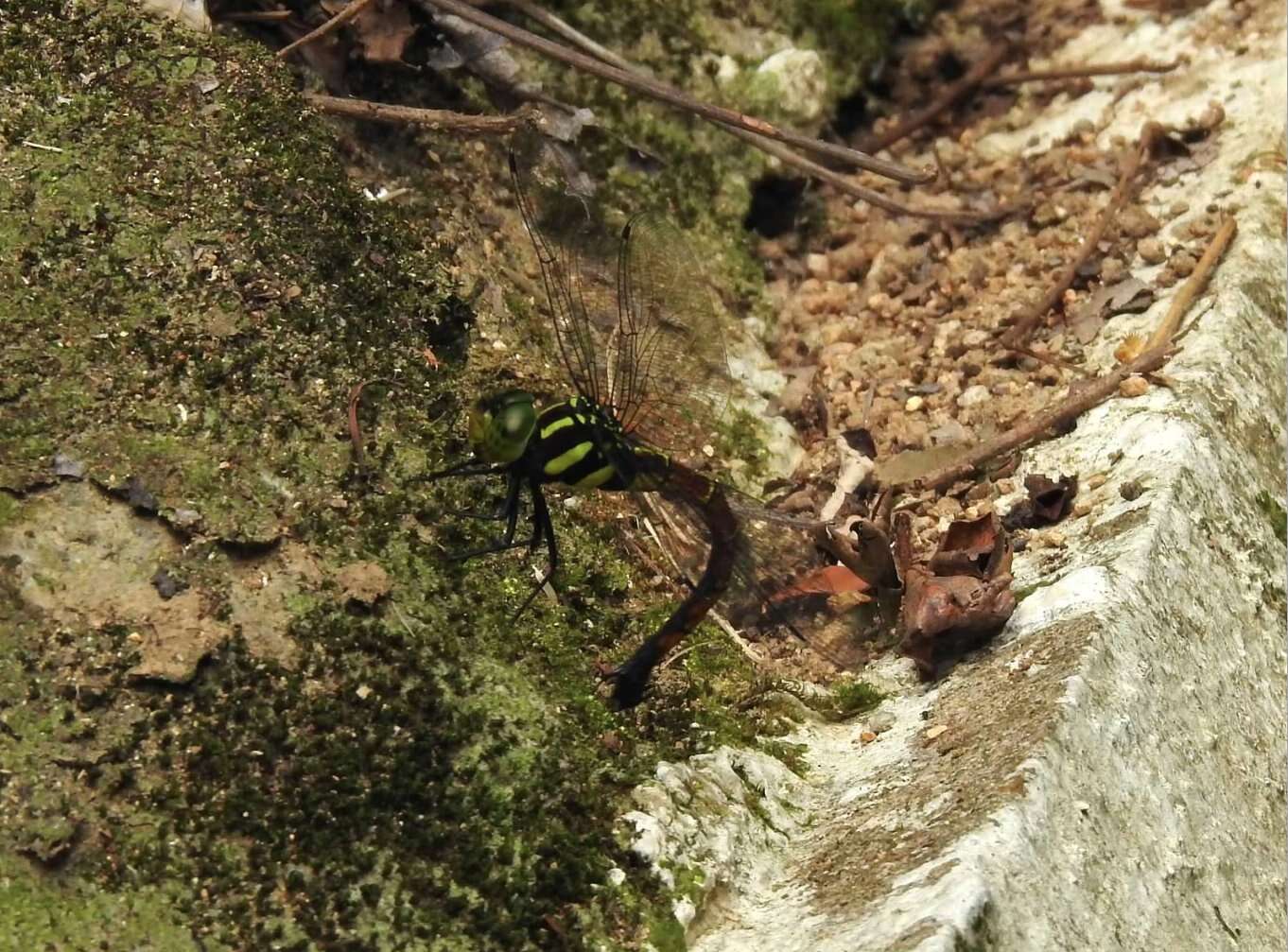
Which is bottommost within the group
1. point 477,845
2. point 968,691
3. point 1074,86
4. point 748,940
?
point 477,845

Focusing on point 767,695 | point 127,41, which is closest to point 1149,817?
point 767,695

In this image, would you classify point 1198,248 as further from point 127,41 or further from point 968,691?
point 127,41

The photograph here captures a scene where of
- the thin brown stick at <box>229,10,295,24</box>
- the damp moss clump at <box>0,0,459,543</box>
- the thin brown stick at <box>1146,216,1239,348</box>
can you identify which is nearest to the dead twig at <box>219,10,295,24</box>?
the thin brown stick at <box>229,10,295,24</box>

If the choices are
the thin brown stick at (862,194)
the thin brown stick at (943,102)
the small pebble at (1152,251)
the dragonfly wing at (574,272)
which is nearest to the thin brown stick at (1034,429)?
the small pebble at (1152,251)

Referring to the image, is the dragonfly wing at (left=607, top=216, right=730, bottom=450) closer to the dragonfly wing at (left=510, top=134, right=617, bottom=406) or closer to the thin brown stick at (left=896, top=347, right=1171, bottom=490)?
the dragonfly wing at (left=510, top=134, right=617, bottom=406)

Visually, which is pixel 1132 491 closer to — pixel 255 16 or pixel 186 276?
pixel 186 276

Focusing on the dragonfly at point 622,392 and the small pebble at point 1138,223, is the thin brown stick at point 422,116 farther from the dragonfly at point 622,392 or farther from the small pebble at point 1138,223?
the small pebble at point 1138,223

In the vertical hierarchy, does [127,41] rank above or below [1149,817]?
below

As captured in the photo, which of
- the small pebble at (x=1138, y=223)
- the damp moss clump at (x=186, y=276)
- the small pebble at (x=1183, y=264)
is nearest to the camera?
the damp moss clump at (x=186, y=276)
